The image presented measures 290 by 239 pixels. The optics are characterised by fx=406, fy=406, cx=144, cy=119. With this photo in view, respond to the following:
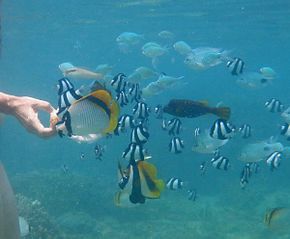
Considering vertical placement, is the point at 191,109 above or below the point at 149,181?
above

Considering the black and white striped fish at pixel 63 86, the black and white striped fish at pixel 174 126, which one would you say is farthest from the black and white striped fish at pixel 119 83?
the black and white striped fish at pixel 63 86

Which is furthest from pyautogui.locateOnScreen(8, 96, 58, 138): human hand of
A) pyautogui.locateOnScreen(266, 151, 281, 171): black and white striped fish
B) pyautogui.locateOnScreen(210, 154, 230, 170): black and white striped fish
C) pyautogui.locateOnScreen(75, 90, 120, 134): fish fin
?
pyautogui.locateOnScreen(266, 151, 281, 171): black and white striped fish

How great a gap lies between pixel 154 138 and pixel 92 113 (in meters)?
24.9

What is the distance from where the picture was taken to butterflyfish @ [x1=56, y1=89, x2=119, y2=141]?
4.07m

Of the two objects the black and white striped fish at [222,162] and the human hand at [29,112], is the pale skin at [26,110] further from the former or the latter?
the black and white striped fish at [222,162]

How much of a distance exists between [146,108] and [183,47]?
280 inches

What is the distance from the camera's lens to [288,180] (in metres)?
25.5

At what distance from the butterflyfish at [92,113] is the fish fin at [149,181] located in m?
0.67

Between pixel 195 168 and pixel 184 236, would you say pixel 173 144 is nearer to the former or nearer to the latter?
pixel 184 236

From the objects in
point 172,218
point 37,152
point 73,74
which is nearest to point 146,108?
point 73,74

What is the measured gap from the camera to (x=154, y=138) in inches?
1141

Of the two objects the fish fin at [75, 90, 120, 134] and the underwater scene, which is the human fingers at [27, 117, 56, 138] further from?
the fish fin at [75, 90, 120, 134]

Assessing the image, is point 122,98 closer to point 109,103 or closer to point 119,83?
point 119,83

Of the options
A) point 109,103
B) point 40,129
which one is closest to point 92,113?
point 109,103
